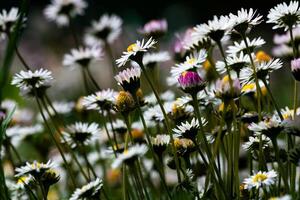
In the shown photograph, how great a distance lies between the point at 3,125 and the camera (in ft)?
3.75

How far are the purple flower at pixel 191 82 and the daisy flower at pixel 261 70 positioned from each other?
0.12 metres

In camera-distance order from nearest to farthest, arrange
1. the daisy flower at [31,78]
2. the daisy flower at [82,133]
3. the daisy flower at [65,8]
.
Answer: the daisy flower at [31,78] → the daisy flower at [82,133] → the daisy flower at [65,8]

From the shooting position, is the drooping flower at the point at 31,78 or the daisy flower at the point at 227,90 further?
the drooping flower at the point at 31,78

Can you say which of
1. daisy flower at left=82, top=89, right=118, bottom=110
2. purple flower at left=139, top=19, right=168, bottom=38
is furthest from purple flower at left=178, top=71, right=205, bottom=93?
purple flower at left=139, top=19, right=168, bottom=38

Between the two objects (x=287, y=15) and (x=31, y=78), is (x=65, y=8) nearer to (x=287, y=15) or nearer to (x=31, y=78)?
(x=31, y=78)

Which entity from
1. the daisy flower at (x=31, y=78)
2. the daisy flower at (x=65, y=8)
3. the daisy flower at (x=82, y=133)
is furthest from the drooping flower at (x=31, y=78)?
the daisy flower at (x=65, y=8)

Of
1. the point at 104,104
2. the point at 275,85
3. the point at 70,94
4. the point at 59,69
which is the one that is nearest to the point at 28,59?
the point at 59,69

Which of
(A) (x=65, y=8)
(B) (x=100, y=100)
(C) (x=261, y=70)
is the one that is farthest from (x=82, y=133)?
(A) (x=65, y=8)

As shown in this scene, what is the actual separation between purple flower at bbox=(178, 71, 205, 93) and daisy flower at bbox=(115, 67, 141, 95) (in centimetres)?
10

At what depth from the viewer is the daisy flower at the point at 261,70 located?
1172 mm

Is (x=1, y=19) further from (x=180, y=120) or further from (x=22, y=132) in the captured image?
(x=180, y=120)

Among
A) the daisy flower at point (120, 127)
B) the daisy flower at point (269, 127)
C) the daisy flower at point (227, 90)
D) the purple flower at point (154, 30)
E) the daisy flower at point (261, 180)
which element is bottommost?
the daisy flower at point (261, 180)

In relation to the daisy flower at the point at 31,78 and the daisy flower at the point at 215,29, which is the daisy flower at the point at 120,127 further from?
the daisy flower at the point at 215,29

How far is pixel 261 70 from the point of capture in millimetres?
1182
